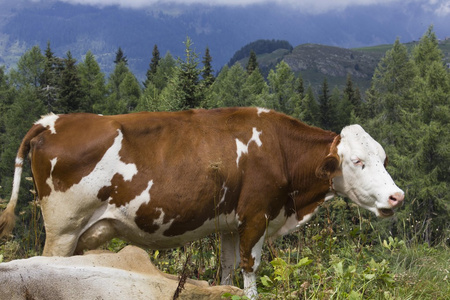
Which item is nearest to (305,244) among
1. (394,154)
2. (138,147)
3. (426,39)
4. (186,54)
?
(138,147)

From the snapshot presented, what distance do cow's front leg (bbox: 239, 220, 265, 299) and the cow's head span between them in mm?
1068

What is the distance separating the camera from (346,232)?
6258 mm

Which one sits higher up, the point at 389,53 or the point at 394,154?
the point at 389,53

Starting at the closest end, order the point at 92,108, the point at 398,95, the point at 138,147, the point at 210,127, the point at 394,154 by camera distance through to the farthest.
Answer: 1. the point at 138,147
2. the point at 210,127
3. the point at 394,154
4. the point at 398,95
5. the point at 92,108

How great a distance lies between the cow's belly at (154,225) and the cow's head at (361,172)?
1346mm

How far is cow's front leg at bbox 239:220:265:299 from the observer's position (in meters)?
5.38

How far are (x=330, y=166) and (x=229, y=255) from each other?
1604mm

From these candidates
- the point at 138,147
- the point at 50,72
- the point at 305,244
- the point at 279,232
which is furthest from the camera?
the point at 50,72

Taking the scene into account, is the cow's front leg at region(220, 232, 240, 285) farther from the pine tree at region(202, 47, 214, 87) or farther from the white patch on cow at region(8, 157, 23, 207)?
the pine tree at region(202, 47, 214, 87)

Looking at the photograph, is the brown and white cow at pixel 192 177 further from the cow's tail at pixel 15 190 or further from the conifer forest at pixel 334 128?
the conifer forest at pixel 334 128

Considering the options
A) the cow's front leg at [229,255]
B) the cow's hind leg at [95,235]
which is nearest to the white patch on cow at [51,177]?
the cow's hind leg at [95,235]

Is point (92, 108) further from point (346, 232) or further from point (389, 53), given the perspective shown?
point (346, 232)

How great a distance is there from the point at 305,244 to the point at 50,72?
63972mm

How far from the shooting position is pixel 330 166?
5.84 metres
